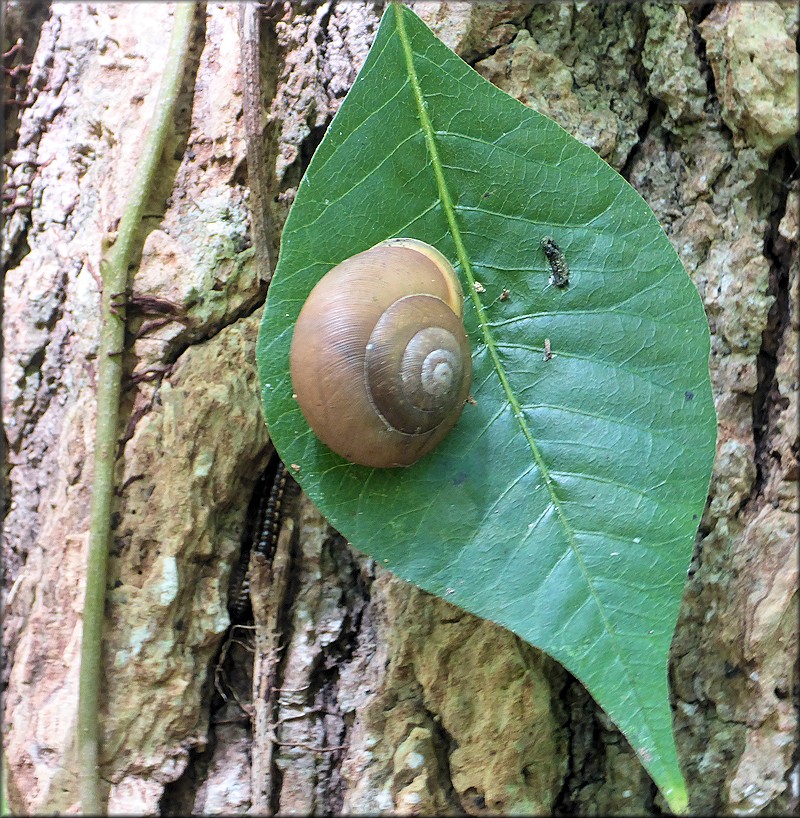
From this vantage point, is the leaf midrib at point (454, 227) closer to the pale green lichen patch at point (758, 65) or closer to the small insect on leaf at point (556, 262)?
the small insect on leaf at point (556, 262)

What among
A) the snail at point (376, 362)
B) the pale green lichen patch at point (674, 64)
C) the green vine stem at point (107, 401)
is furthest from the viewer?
the pale green lichen patch at point (674, 64)

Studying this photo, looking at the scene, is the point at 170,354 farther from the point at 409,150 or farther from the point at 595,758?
the point at 595,758

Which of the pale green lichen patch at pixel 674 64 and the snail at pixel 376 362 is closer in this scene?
the snail at pixel 376 362

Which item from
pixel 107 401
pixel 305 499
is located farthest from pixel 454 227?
pixel 107 401

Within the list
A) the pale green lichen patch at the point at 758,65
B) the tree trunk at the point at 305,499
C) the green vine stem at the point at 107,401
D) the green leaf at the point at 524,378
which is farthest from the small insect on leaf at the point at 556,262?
the green vine stem at the point at 107,401

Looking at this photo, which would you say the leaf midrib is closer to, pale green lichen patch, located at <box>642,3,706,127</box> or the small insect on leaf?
the small insect on leaf

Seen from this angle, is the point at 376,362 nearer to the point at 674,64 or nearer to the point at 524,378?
the point at 524,378

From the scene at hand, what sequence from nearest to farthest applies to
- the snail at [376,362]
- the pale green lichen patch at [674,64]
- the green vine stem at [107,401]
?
the snail at [376,362] → the green vine stem at [107,401] → the pale green lichen patch at [674,64]
